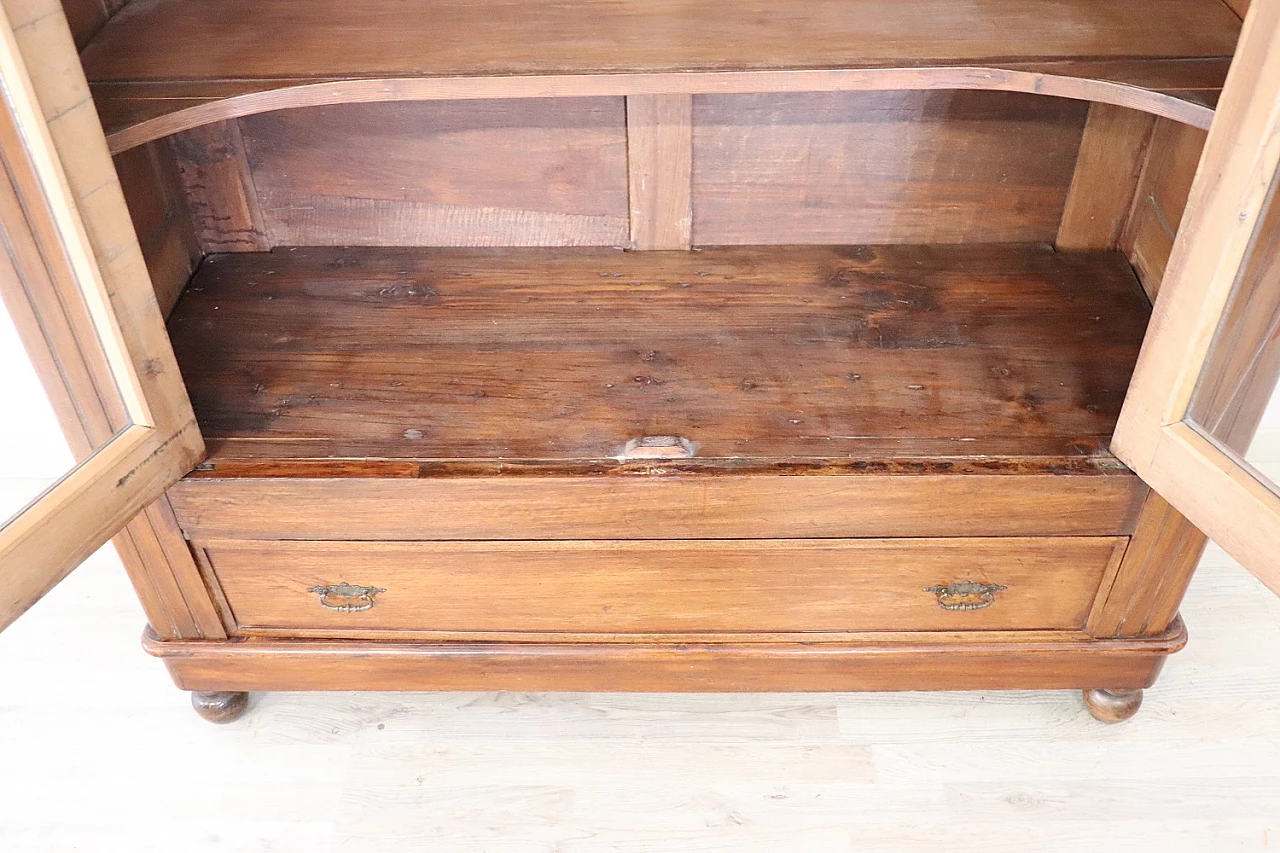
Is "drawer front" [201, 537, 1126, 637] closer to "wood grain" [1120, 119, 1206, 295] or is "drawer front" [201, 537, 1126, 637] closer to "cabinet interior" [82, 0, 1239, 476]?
"cabinet interior" [82, 0, 1239, 476]

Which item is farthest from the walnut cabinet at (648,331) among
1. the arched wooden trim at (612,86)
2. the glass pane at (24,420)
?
the glass pane at (24,420)

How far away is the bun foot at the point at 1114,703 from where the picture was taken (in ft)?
4.77

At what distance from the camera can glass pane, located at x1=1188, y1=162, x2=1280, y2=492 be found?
0.99 metres

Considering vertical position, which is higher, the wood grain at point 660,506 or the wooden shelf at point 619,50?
the wooden shelf at point 619,50

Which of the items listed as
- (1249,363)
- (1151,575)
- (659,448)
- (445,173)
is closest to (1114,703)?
(1151,575)

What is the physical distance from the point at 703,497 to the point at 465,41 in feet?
1.94

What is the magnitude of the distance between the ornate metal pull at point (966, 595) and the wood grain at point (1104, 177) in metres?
0.55

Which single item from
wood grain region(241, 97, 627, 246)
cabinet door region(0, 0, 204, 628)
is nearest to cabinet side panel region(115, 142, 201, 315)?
wood grain region(241, 97, 627, 246)

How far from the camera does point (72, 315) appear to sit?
1.05 m

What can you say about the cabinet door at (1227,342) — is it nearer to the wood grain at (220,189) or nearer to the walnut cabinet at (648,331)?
the walnut cabinet at (648,331)

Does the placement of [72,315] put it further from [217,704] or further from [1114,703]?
[1114,703]

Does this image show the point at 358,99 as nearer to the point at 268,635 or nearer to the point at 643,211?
the point at 643,211

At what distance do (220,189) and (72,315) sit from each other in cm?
50

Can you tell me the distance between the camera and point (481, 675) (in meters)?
1.44
